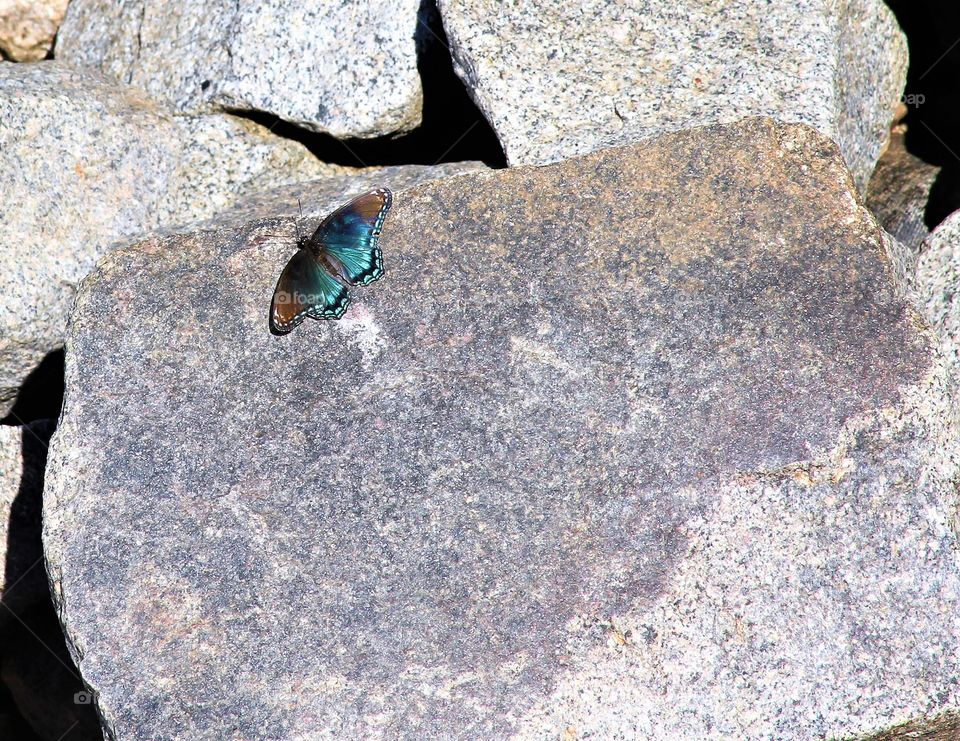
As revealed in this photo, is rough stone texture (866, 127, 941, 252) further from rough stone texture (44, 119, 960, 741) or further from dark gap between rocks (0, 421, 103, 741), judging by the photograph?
dark gap between rocks (0, 421, 103, 741)

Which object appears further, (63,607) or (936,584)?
(63,607)

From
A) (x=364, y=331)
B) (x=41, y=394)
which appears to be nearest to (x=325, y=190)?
(x=364, y=331)

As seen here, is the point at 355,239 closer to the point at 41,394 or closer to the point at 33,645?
the point at 41,394

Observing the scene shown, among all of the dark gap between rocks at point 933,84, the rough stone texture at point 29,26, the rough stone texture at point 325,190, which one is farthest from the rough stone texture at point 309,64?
the dark gap between rocks at point 933,84

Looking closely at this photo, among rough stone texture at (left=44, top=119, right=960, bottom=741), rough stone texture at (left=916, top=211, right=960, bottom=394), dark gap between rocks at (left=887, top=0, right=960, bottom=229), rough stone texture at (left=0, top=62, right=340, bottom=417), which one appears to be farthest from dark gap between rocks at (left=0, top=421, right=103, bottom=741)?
dark gap between rocks at (left=887, top=0, right=960, bottom=229)

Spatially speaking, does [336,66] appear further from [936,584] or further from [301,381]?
[936,584]

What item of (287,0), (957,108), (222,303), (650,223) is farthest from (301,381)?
(957,108)
